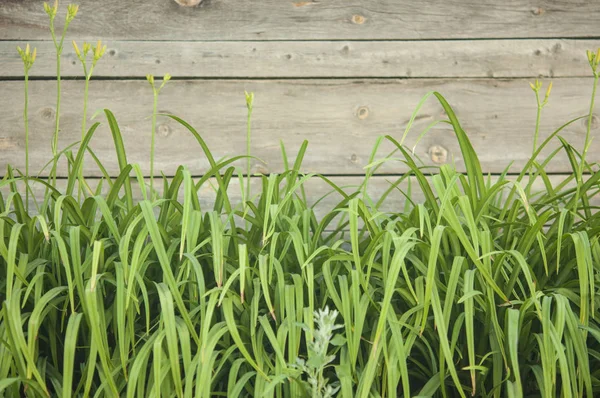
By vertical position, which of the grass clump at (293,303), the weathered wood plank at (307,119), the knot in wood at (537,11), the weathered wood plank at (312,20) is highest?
the knot in wood at (537,11)

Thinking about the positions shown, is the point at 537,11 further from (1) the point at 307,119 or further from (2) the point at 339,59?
(1) the point at 307,119

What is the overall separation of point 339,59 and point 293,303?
1116mm

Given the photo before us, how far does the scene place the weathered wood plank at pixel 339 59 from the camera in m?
1.97

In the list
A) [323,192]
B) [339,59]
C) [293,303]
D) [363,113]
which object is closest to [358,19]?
[339,59]

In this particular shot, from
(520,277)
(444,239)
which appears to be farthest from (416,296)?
(520,277)

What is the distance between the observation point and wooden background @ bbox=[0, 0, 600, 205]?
1970 millimetres

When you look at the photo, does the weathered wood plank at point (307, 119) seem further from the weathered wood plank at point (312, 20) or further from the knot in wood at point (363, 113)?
the weathered wood plank at point (312, 20)

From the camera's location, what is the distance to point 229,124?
200 centimetres

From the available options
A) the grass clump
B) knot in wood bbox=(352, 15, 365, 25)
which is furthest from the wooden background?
the grass clump

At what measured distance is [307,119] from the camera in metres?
2.01

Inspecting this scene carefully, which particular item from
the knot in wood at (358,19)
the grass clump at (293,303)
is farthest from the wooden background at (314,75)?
the grass clump at (293,303)

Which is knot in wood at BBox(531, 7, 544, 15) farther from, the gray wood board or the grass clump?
the grass clump

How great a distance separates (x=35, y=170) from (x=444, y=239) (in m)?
1.34

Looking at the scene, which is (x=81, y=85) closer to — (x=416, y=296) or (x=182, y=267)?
(x=182, y=267)
